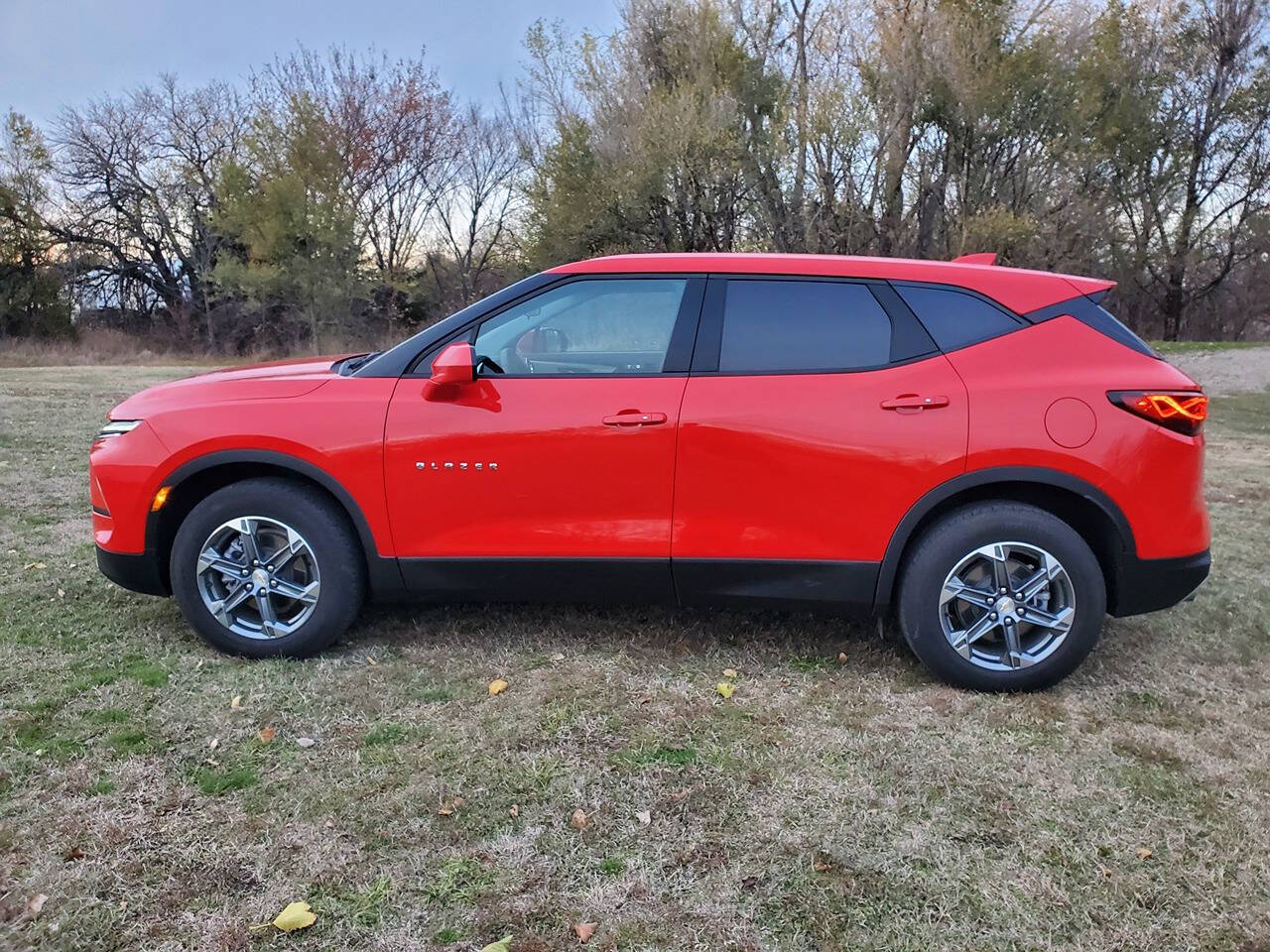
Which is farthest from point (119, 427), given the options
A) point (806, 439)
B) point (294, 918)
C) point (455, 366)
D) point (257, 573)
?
point (806, 439)

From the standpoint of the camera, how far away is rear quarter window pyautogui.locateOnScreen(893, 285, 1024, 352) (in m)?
3.31

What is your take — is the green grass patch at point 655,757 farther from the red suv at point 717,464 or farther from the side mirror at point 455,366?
the side mirror at point 455,366

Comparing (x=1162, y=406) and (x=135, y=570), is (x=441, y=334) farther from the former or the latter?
(x=1162, y=406)

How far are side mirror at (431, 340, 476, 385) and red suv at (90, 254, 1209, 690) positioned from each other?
0.03 feet

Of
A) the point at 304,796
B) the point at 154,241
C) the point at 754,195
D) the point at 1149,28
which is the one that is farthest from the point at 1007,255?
the point at 154,241

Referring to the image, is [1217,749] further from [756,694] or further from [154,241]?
[154,241]

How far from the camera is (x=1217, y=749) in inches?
117

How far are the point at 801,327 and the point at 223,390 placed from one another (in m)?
2.38

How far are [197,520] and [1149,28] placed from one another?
2833 centimetres

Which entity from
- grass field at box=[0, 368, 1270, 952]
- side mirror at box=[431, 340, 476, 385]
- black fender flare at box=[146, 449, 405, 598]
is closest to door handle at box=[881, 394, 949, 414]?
grass field at box=[0, 368, 1270, 952]

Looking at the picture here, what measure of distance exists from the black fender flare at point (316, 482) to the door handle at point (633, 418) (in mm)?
1059

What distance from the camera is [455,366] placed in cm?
329

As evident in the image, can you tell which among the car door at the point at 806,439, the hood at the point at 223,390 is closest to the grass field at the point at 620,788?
the car door at the point at 806,439

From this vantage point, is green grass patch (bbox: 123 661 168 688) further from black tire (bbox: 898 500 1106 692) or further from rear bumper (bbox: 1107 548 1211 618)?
rear bumper (bbox: 1107 548 1211 618)
